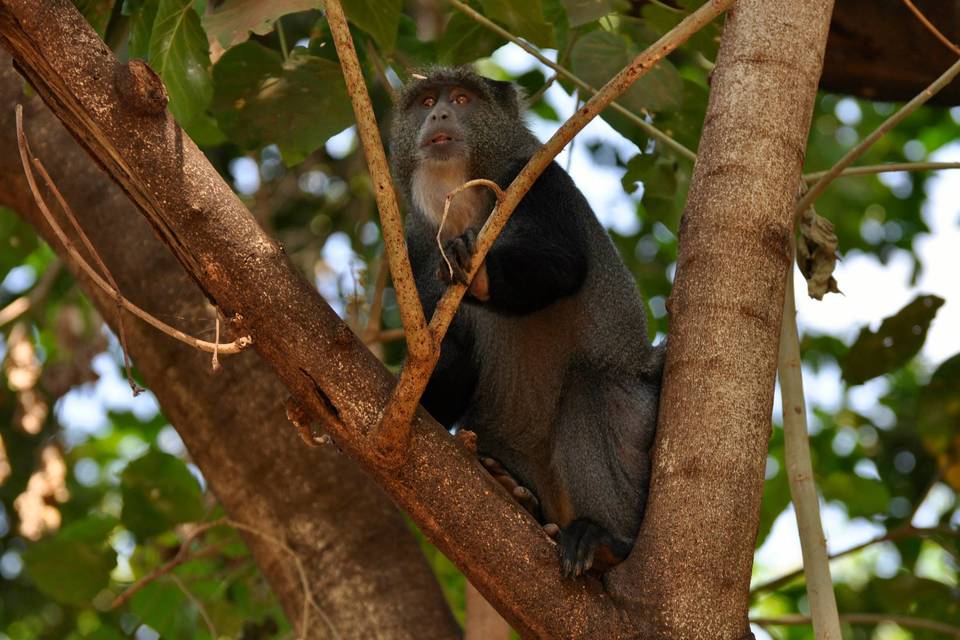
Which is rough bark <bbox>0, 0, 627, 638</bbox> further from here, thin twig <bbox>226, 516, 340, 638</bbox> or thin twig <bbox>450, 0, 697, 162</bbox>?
thin twig <bbox>450, 0, 697, 162</bbox>

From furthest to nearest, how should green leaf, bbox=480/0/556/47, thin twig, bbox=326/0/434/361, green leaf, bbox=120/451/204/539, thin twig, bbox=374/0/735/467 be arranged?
green leaf, bbox=120/451/204/539, green leaf, bbox=480/0/556/47, thin twig, bbox=374/0/735/467, thin twig, bbox=326/0/434/361

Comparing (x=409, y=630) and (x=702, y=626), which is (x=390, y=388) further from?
(x=409, y=630)

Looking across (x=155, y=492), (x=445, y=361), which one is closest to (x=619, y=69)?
(x=445, y=361)

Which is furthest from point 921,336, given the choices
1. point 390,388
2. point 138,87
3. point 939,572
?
point 939,572

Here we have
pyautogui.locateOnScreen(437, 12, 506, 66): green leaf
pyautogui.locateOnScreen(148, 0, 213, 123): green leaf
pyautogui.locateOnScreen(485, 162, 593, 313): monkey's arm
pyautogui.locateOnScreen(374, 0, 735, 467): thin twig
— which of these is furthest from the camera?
pyautogui.locateOnScreen(437, 12, 506, 66): green leaf

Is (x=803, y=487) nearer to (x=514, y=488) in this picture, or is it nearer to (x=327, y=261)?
(x=514, y=488)

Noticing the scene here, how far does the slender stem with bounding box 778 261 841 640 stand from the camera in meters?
3.25

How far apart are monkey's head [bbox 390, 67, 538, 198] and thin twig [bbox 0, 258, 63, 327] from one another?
2507mm

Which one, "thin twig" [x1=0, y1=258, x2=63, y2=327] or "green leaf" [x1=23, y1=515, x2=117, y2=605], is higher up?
"green leaf" [x1=23, y1=515, x2=117, y2=605]

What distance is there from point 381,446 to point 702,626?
0.90 metres

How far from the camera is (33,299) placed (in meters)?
6.50

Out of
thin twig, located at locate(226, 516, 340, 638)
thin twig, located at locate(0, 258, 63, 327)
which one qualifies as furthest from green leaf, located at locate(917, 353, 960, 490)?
thin twig, located at locate(0, 258, 63, 327)

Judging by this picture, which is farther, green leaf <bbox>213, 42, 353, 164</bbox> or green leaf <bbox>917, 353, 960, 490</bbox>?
green leaf <bbox>917, 353, 960, 490</bbox>

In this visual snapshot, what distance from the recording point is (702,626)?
286 cm
